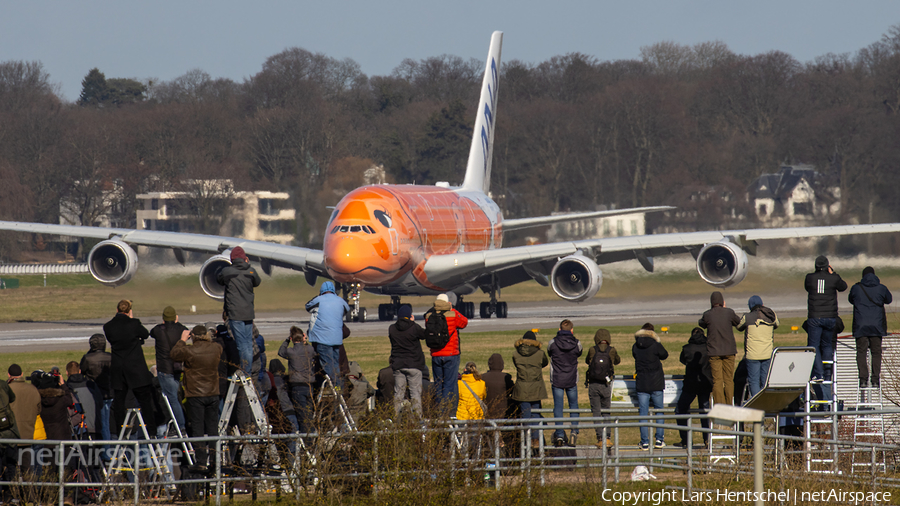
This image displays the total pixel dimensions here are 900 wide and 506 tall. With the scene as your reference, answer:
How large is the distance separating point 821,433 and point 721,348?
1.70 metres

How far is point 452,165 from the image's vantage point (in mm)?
75875

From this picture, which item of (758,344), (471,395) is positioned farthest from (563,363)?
(758,344)

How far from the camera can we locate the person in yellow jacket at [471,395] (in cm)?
1230

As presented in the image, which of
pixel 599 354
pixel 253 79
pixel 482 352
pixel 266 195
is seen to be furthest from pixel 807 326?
pixel 253 79

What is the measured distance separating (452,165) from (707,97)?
18416 mm

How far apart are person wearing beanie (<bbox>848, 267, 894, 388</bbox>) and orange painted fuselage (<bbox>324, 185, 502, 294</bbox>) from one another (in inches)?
599

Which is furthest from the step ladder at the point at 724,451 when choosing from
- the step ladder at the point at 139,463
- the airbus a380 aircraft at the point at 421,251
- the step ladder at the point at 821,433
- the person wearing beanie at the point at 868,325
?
the airbus a380 aircraft at the point at 421,251

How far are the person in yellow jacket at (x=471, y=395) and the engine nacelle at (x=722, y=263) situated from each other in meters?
19.2

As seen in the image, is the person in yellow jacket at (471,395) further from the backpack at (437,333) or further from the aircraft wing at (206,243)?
the aircraft wing at (206,243)

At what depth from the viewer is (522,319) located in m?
34.0

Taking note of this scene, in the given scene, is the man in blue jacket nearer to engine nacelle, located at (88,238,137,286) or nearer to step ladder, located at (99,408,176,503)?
step ladder, located at (99,408,176,503)

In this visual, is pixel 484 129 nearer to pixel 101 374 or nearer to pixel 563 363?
pixel 563 363

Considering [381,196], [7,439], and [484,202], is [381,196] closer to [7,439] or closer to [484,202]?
[484,202]

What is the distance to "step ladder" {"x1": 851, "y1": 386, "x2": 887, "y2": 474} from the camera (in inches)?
500
